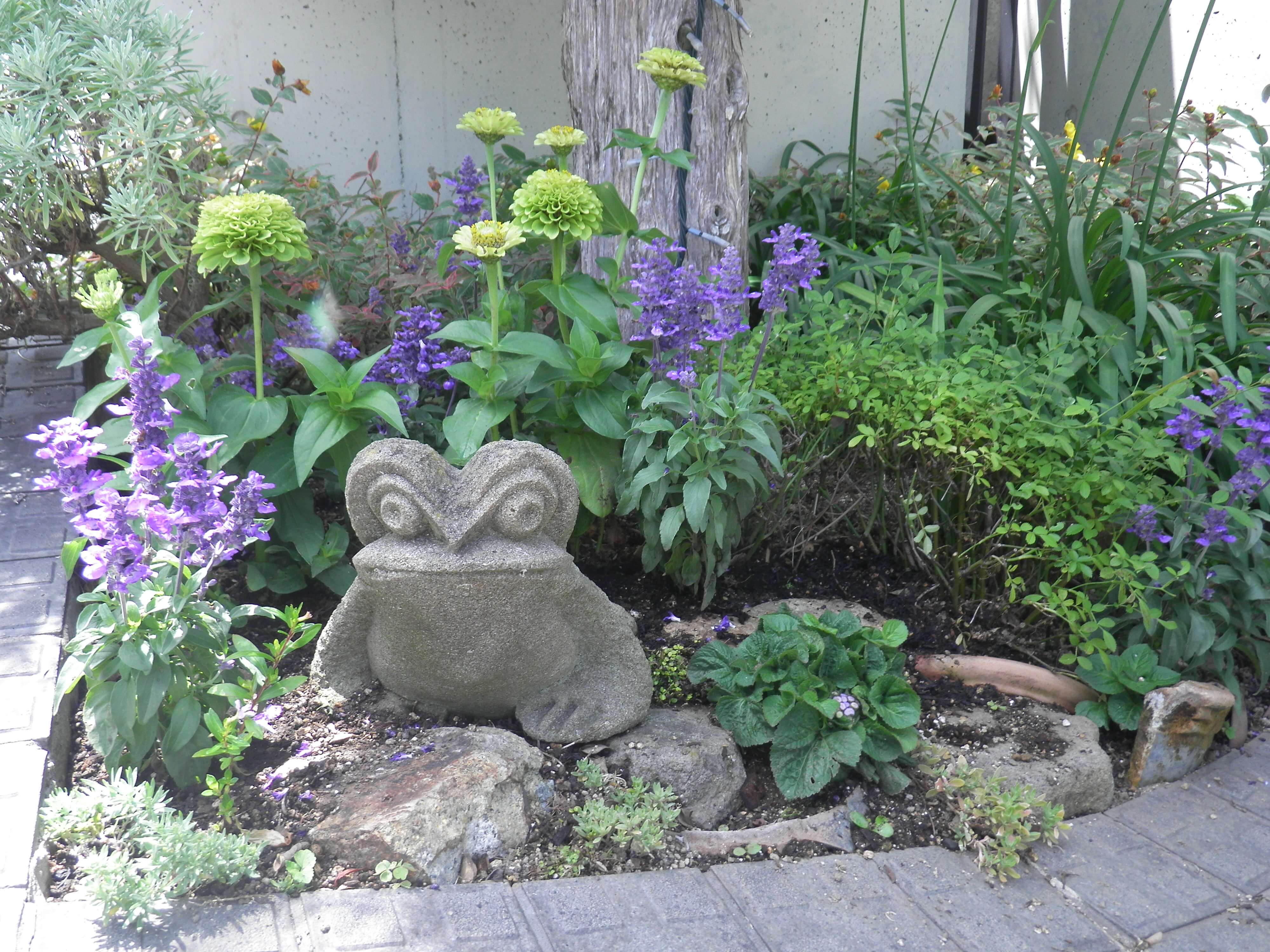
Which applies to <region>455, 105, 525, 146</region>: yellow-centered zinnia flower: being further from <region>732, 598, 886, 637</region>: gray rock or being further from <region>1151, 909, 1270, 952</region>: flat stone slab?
<region>1151, 909, 1270, 952</region>: flat stone slab

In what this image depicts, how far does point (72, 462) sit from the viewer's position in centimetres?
201

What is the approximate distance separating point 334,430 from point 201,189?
3.74 feet

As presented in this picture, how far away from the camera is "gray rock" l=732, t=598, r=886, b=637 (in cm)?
302

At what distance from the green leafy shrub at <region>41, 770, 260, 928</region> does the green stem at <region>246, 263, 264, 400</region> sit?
1109mm

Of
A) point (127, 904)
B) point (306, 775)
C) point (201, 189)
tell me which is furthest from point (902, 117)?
point (127, 904)

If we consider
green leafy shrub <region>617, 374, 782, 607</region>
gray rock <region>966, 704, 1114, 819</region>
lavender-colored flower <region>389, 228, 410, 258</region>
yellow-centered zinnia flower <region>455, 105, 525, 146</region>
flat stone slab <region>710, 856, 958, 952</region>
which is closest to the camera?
flat stone slab <region>710, 856, 958, 952</region>

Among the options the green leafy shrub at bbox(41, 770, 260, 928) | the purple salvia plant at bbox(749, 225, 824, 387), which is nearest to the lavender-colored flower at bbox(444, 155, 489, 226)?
the purple salvia plant at bbox(749, 225, 824, 387)

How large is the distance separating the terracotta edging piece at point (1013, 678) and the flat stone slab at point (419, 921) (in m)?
1.55

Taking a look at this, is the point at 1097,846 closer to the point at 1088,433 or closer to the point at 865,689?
the point at 865,689

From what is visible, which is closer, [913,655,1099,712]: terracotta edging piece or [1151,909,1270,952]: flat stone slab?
[1151,909,1270,952]: flat stone slab

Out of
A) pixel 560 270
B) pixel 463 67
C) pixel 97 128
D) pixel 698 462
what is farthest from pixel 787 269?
pixel 463 67

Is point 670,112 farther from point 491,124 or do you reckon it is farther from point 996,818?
point 996,818

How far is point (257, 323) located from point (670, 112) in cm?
159

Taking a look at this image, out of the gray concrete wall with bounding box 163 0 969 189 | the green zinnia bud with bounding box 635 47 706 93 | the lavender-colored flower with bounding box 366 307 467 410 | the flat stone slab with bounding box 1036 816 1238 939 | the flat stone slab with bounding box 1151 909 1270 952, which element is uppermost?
the gray concrete wall with bounding box 163 0 969 189
